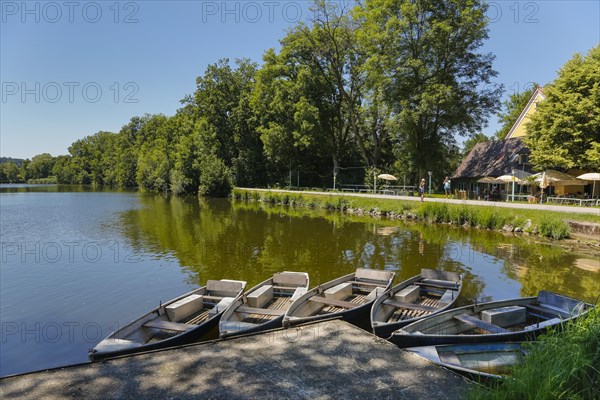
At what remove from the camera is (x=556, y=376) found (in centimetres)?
388

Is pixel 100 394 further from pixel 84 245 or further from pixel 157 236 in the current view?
pixel 157 236

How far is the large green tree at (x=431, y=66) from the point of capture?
3491cm

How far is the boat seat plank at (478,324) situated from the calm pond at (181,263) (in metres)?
3.90

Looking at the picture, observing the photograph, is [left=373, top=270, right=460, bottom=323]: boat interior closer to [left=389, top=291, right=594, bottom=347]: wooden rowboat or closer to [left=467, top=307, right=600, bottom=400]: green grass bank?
[left=389, top=291, right=594, bottom=347]: wooden rowboat

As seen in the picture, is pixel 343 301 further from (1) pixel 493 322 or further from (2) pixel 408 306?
(1) pixel 493 322

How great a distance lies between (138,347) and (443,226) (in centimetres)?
2348

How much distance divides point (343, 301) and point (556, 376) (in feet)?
18.3

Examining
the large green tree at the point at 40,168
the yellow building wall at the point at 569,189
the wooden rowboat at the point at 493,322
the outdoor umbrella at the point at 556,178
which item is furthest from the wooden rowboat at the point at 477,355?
the large green tree at the point at 40,168

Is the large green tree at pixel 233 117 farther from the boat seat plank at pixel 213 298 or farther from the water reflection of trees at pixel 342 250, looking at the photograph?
the boat seat plank at pixel 213 298

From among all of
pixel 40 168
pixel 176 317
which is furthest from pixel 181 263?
pixel 40 168

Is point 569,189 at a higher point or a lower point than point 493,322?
higher

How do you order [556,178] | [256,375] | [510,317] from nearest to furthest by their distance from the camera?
[256,375], [510,317], [556,178]

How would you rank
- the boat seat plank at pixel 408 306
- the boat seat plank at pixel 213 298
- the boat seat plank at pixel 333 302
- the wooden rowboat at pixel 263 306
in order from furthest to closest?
the boat seat plank at pixel 213 298 < the boat seat plank at pixel 333 302 < the boat seat plank at pixel 408 306 < the wooden rowboat at pixel 263 306

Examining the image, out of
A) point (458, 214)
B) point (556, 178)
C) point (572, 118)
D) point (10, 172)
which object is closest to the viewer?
point (458, 214)
